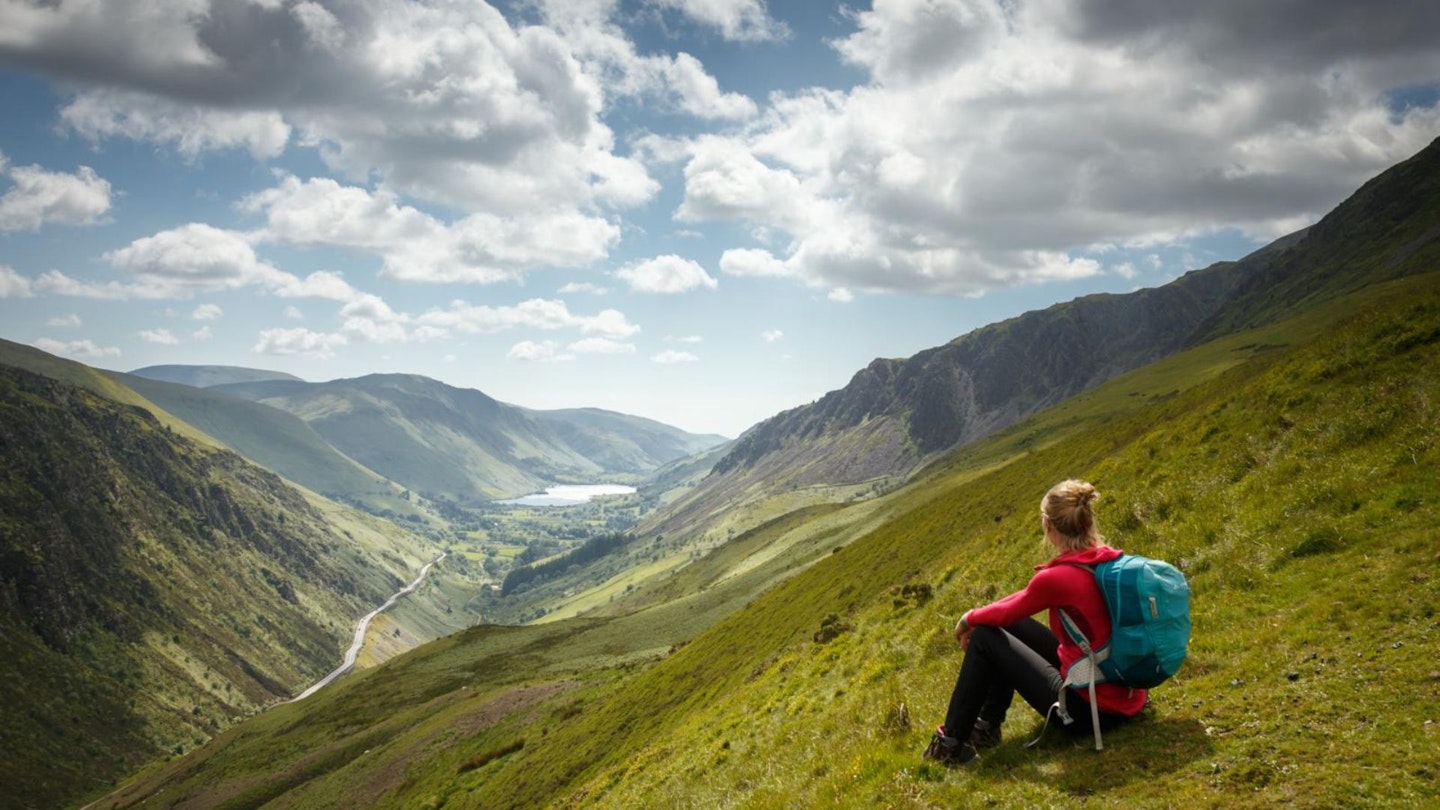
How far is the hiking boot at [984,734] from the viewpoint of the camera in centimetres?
1061

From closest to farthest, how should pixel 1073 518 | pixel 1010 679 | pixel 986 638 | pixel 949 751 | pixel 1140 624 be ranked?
pixel 1140 624, pixel 1073 518, pixel 1010 679, pixel 986 638, pixel 949 751

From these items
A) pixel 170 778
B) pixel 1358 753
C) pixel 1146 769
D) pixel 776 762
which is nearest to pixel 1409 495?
pixel 1358 753

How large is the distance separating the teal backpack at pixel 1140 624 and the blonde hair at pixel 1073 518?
0.47 m

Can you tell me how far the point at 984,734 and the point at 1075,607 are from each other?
297 cm

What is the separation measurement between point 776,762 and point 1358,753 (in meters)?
13.4

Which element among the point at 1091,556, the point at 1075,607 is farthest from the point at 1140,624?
the point at 1091,556

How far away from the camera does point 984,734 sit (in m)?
10.7

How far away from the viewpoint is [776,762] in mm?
18172

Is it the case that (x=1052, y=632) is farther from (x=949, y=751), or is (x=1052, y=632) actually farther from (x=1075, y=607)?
(x=949, y=751)

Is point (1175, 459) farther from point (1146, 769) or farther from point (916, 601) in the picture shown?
point (1146, 769)

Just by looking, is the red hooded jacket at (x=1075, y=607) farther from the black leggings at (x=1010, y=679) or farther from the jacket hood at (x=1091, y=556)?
the black leggings at (x=1010, y=679)

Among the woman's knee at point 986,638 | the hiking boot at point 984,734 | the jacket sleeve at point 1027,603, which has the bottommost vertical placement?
the hiking boot at point 984,734

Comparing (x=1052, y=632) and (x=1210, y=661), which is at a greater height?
(x=1052, y=632)

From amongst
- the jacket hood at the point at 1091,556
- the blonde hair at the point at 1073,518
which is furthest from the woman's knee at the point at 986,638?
the blonde hair at the point at 1073,518
